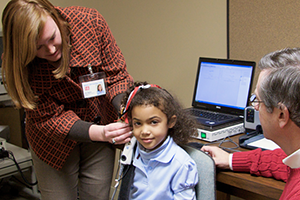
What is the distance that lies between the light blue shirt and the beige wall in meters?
0.76

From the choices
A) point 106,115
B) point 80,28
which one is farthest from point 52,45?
point 106,115

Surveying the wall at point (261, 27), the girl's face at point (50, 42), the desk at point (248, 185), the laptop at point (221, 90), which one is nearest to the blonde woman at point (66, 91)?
the girl's face at point (50, 42)

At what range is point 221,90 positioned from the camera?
5.88 feet

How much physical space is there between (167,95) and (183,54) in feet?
3.45

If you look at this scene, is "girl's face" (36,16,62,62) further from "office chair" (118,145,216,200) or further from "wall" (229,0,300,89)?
"wall" (229,0,300,89)

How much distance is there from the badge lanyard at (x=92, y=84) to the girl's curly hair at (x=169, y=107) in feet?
0.47

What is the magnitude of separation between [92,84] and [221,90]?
0.85m

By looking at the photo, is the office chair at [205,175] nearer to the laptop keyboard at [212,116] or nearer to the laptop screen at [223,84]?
the laptop keyboard at [212,116]

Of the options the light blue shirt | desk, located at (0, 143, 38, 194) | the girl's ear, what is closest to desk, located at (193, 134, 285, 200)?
the light blue shirt

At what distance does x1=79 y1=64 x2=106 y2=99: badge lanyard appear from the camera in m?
1.30

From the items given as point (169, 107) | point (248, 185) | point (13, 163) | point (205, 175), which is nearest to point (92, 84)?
point (169, 107)

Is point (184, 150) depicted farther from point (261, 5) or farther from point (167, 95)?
point (261, 5)

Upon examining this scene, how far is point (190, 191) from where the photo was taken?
3.54 feet

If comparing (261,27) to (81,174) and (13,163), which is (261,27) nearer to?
(81,174)
